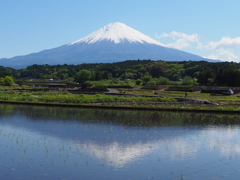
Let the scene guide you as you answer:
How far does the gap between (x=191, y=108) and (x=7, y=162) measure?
21065mm

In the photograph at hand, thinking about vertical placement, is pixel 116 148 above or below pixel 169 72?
below

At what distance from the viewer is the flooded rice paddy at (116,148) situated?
39.6 ft

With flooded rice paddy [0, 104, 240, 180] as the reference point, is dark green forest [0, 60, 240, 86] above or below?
above

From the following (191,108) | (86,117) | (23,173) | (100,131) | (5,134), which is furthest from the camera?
(191,108)

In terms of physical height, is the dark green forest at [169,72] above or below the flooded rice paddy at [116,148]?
above

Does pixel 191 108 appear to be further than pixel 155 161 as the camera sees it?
Yes

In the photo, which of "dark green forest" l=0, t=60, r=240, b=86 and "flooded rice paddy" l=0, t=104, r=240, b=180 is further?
"dark green forest" l=0, t=60, r=240, b=86

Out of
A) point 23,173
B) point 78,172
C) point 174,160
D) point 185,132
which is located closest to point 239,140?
point 185,132

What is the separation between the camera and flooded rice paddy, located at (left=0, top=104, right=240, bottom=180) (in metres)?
12.1

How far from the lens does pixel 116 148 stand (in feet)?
50.0

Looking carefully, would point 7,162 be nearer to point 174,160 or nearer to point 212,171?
point 174,160

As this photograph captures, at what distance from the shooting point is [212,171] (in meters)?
12.6

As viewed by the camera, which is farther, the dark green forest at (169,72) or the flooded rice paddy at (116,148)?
the dark green forest at (169,72)

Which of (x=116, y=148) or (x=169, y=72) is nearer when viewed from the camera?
(x=116, y=148)
